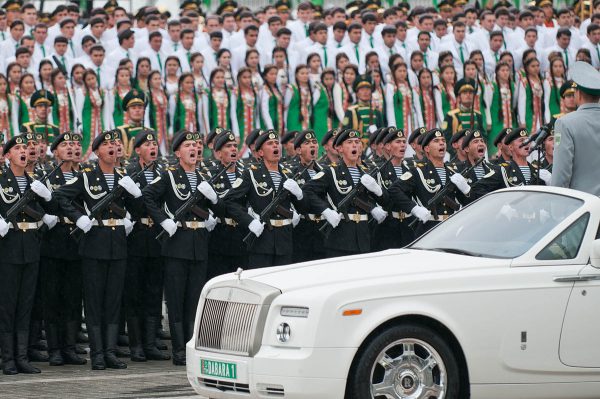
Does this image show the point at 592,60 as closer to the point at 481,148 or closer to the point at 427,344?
the point at 481,148

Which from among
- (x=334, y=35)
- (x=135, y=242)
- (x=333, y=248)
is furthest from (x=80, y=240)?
(x=334, y=35)

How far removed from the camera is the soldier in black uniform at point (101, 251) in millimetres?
13656

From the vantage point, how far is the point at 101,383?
41.1 ft

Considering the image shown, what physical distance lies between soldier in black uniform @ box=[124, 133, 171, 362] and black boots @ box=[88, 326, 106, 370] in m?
0.66

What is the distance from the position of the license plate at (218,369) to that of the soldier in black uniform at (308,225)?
205 inches

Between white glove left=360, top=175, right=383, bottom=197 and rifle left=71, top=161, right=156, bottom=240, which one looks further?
white glove left=360, top=175, right=383, bottom=197

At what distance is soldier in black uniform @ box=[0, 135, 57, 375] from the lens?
43.8 ft

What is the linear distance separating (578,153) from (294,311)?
8.77 ft

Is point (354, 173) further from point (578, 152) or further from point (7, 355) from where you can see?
point (578, 152)

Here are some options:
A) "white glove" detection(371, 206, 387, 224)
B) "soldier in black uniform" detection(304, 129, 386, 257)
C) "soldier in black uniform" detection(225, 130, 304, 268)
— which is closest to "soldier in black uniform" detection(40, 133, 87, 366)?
"soldier in black uniform" detection(225, 130, 304, 268)

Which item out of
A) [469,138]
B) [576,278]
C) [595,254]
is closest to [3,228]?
[469,138]

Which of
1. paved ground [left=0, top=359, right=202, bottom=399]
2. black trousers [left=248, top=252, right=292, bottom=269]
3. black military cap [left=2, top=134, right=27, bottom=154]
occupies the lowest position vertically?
paved ground [left=0, top=359, right=202, bottom=399]

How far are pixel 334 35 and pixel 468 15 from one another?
117 inches

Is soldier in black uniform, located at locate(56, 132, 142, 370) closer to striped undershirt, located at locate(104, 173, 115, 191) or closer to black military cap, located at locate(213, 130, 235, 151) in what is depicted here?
striped undershirt, located at locate(104, 173, 115, 191)
